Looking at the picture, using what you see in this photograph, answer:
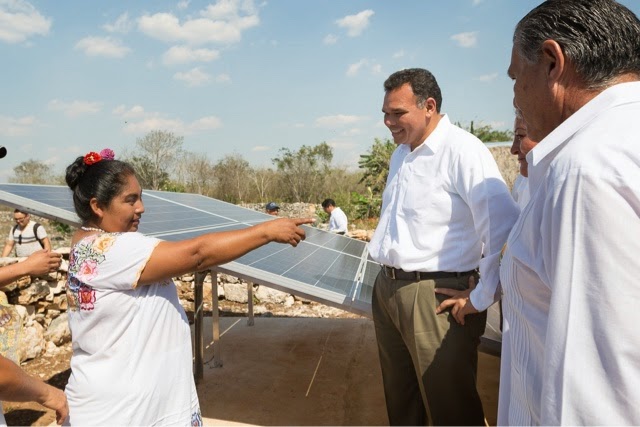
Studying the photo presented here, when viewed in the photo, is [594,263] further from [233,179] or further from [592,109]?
[233,179]

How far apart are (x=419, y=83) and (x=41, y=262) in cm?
253

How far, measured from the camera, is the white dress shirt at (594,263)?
830 millimetres

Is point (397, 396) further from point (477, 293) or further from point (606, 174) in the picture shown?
point (606, 174)

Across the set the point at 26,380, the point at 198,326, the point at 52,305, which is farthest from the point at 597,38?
the point at 52,305

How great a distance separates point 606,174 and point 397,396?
258 centimetres

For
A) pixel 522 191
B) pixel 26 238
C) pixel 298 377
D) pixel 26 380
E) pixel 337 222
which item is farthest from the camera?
pixel 337 222

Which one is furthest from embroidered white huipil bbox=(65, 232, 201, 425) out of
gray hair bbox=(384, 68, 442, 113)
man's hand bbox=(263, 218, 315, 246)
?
gray hair bbox=(384, 68, 442, 113)

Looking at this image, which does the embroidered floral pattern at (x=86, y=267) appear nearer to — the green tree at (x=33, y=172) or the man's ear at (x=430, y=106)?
the man's ear at (x=430, y=106)

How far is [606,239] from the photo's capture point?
2.73ft

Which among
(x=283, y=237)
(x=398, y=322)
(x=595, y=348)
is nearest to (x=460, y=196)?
(x=398, y=322)

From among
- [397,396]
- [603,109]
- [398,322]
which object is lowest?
[397,396]

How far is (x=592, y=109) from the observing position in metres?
1.00

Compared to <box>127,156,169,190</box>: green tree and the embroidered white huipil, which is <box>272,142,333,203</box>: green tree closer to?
<box>127,156,169,190</box>: green tree

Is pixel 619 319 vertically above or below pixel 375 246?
above
